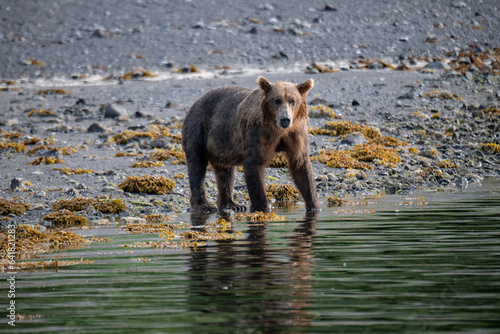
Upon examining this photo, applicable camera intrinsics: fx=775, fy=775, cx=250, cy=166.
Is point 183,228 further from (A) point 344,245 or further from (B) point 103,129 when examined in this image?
(B) point 103,129

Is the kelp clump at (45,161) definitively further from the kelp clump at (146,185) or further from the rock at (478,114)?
the rock at (478,114)

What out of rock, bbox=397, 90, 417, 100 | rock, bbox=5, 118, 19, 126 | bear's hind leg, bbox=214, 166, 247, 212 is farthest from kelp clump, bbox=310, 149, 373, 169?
rock, bbox=5, 118, 19, 126

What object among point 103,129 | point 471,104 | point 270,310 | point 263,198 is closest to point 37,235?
point 263,198

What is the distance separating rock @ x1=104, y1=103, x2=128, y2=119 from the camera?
2164 centimetres

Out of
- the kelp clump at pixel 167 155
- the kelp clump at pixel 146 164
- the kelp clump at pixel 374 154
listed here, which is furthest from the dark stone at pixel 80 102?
the kelp clump at pixel 374 154

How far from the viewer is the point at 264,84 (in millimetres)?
11133

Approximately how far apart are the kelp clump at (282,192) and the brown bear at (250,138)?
3.36 feet

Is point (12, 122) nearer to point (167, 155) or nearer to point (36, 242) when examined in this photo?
point (167, 155)

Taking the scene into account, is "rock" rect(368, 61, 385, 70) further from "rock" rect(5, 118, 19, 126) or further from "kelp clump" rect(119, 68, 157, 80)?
"rock" rect(5, 118, 19, 126)

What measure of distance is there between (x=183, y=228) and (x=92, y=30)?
32.3 meters

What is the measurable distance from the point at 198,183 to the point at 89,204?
1827 millimetres

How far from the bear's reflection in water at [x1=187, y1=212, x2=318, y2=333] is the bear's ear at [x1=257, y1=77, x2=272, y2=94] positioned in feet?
10.1

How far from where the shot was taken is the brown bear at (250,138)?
11.2 meters

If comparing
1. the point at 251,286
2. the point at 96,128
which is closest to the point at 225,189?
the point at 251,286
